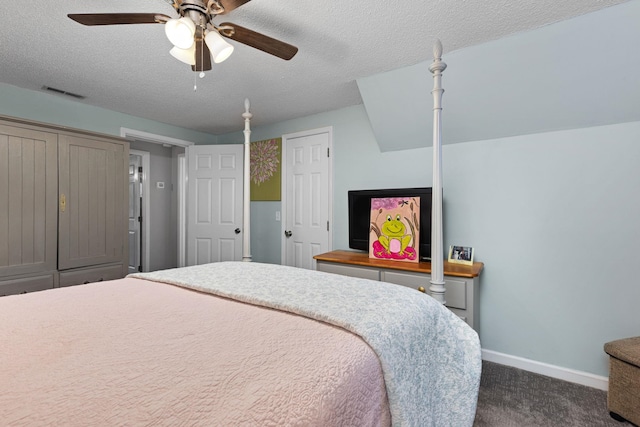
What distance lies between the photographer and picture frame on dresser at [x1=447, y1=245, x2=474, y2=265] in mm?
2555

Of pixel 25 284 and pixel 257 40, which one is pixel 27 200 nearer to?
pixel 25 284

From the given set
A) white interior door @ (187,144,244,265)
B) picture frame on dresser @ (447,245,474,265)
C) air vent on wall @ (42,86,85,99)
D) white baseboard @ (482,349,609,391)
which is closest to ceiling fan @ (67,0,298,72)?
air vent on wall @ (42,86,85,99)

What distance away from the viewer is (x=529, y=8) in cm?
174

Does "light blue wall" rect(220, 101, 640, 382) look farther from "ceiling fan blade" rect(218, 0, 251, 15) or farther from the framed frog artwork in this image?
"ceiling fan blade" rect(218, 0, 251, 15)

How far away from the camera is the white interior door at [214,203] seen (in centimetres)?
408

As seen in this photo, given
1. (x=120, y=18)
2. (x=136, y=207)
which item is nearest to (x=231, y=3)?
(x=120, y=18)

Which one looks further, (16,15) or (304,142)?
(304,142)

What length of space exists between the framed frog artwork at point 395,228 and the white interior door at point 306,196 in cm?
77

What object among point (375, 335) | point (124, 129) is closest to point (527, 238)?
point (375, 335)

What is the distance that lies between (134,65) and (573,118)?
3.29 m

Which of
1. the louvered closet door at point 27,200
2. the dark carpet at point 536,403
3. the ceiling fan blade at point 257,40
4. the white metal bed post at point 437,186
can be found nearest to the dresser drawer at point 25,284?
the louvered closet door at point 27,200

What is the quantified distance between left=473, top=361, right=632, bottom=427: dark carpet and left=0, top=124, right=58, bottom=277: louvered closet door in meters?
3.42

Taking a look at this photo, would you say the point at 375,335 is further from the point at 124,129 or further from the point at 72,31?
the point at 124,129

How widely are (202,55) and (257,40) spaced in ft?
1.11
